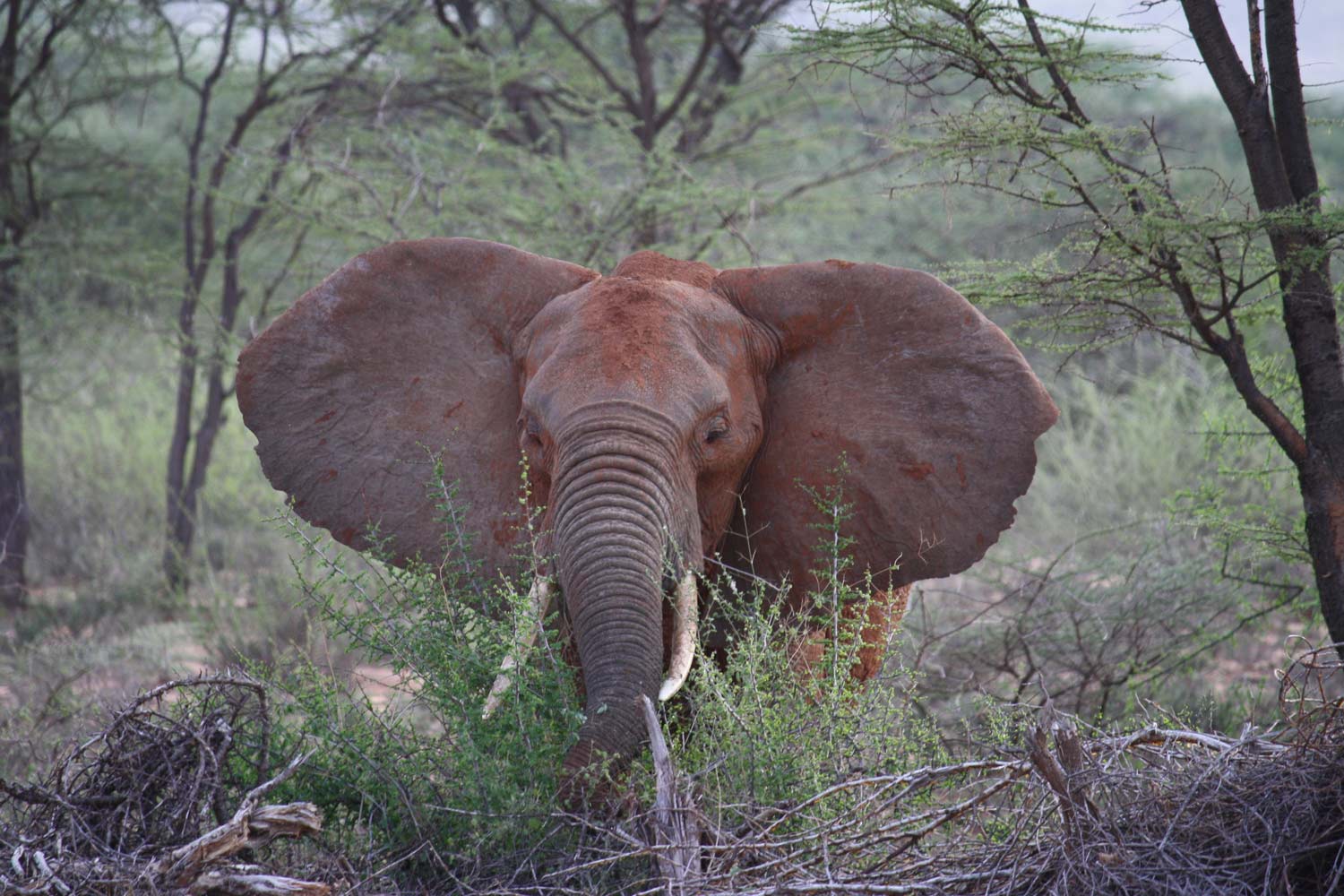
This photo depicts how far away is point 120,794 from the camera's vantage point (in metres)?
3.30

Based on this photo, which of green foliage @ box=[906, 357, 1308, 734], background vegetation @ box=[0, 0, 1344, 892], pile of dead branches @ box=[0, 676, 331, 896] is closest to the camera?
pile of dead branches @ box=[0, 676, 331, 896]

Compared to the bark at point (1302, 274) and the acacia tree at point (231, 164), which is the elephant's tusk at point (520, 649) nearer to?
the bark at point (1302, 274)

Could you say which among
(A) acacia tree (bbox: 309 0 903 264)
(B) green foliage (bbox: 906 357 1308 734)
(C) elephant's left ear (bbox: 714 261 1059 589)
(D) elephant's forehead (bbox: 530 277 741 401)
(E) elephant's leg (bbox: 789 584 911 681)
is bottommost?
(B) green foliage (bbox: 906 357 1308 734)

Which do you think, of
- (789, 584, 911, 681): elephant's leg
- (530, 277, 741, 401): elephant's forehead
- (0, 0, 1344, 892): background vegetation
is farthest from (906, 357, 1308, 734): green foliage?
(530, 277, 741, 401): elephant's forehead

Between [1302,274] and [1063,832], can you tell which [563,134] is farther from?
[1063,832]

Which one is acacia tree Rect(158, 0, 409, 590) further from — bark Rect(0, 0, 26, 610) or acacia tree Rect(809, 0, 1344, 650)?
acacia tree Rect(809, 0, 1344, 650)

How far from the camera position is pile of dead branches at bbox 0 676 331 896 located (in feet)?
9.61

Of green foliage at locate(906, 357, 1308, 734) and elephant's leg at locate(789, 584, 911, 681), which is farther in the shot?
green foliage at locate(906, 357, 1308, 734)

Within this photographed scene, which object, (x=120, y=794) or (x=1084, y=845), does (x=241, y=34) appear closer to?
(x=120, y=794)

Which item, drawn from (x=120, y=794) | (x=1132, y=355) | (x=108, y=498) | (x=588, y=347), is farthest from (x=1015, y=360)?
(x=1132, y=355)

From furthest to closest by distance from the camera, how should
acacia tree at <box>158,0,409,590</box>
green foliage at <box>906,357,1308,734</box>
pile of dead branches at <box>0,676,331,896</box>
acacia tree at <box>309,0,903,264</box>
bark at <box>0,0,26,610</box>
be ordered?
bark at <box>0,0,26,610</box>
acacia tree at <box>158,0,409,590</box>
acacia tree at <box>309,0,903,264</box>
green foliage at <box>906,357,1308,734</box>
pile of dead branches at <box>0,676,331,896</box>

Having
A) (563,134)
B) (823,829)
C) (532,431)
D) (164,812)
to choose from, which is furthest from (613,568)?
(563,134)

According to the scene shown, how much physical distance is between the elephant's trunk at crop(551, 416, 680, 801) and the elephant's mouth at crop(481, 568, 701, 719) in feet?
0.21

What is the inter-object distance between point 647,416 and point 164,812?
1658 mm
